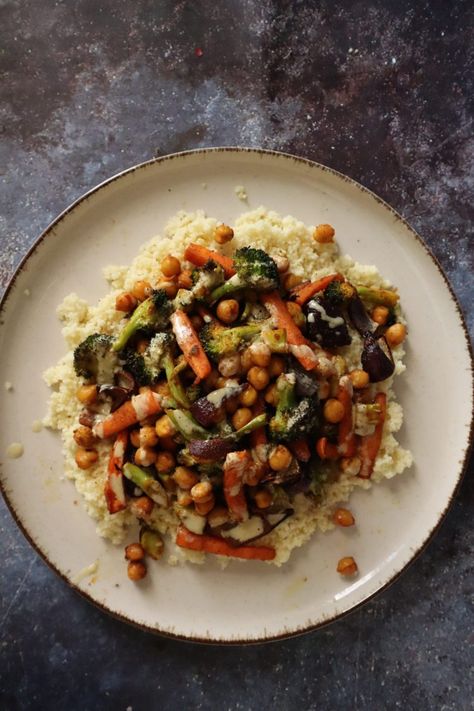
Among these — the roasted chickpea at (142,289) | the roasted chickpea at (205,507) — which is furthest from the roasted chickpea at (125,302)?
the roasted chickpea at (205,507)

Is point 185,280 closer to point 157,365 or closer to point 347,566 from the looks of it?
point 157,365

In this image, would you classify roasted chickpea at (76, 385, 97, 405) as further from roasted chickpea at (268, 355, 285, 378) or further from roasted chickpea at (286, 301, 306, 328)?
roasted chickpea at (286, 301, 306, 328)

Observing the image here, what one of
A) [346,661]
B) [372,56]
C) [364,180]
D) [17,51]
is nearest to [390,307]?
[364,180]

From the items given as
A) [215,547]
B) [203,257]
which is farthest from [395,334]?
[215,547]

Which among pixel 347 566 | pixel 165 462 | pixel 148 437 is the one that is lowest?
pixel 347 566

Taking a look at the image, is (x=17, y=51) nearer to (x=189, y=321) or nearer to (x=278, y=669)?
(x=189, y=321)

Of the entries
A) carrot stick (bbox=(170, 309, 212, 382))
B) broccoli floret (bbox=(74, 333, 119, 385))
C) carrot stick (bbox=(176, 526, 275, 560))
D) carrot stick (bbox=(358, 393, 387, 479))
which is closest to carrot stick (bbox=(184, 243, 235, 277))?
carrot stick (bbox=(170, 309, 212, 382))

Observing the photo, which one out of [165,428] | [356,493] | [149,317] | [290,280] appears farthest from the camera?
[356,493]
